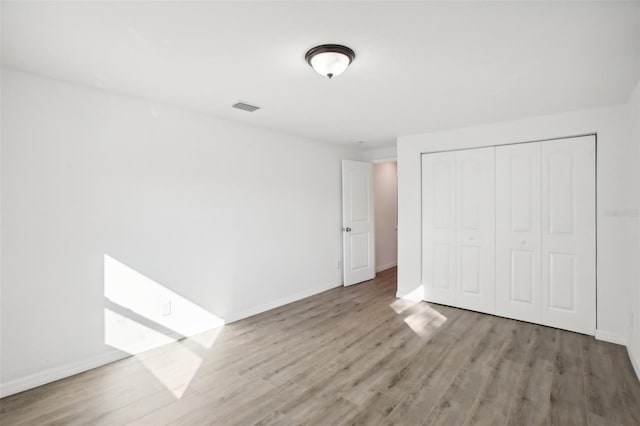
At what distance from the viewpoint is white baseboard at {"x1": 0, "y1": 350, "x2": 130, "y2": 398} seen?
7.82ft

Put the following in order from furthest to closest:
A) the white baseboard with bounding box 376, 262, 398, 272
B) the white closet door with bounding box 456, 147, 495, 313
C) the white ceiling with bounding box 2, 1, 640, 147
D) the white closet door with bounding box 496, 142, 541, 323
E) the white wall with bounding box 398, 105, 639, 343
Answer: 1. the white baseboard with bounding box 376, 262, 398, 272
2. the white closet door with bounding box 456, 147, 495, 313
3. the white closet door with bounding box 496, 142, 541, 323
4. the white wall with bounding box 398, 105, 639, 343
5. the white ceiling with bounding box 2, 1, 640, 147

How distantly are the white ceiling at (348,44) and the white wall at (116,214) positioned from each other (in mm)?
326

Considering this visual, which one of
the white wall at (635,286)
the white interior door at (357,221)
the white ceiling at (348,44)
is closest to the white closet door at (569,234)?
the white wall at (635,286)

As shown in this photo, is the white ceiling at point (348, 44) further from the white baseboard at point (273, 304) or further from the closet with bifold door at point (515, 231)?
the white baseboard at point (273, 304)

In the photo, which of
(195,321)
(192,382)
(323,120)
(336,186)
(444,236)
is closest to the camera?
(192,382)

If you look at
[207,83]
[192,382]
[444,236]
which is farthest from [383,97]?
[192,382]

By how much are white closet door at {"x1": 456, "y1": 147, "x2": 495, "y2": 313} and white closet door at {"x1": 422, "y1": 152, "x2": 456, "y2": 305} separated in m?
0.08

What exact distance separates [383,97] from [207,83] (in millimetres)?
1552

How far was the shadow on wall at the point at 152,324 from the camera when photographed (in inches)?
111

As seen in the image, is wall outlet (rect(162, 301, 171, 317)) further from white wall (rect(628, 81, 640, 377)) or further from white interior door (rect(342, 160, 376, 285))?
white wall (rect(628, 81, 640, 377))

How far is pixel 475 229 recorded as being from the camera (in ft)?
13.5

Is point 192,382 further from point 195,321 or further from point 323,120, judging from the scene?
point 323,120

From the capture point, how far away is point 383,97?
9.78ft

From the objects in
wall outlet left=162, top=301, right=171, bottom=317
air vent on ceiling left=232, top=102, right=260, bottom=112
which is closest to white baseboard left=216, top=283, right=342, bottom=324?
wall outlet left=162, top=301, right=171, bottom=317
